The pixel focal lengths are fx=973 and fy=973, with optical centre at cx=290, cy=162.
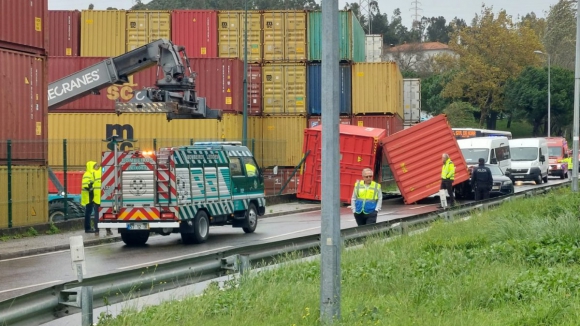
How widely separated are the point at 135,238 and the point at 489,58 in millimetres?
72973

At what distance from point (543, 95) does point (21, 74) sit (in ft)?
223

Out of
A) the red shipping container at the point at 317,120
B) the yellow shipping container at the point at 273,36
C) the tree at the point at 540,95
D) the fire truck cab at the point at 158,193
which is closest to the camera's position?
the fire truck cab at the point at 158,193

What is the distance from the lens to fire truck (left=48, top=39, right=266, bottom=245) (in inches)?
765

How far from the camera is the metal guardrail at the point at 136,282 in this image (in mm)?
7516

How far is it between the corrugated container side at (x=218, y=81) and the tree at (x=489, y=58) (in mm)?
51396

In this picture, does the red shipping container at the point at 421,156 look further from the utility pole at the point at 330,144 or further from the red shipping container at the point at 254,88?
the utility pole at the point at 330,144

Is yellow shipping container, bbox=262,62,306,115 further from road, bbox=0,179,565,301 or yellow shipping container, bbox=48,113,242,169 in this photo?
road, bbox=0,179,565,301

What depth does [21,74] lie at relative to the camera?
74.6ft

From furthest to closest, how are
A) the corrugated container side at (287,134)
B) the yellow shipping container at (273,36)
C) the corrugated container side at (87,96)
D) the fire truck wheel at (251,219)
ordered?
1. the yellow shipping container at (273,36)
2. the corrugated container side at (287,134)
3. the corrugated container side at (87,96)
4. the fire truck wheel at (251,219)

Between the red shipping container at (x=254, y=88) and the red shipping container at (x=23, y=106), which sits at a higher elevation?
the red shipping container at (x=254, y=88)

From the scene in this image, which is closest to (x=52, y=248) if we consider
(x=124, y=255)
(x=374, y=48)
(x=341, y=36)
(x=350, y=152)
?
(x=124, y=255)

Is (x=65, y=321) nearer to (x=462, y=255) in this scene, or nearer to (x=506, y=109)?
(x=462, y=255)

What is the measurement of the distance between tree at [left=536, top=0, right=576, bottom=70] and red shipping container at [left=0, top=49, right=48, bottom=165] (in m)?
93.1

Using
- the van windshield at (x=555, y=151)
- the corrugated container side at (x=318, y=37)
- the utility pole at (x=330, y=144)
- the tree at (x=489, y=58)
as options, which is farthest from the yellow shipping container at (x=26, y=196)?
the tree at (x=489, y=58)
